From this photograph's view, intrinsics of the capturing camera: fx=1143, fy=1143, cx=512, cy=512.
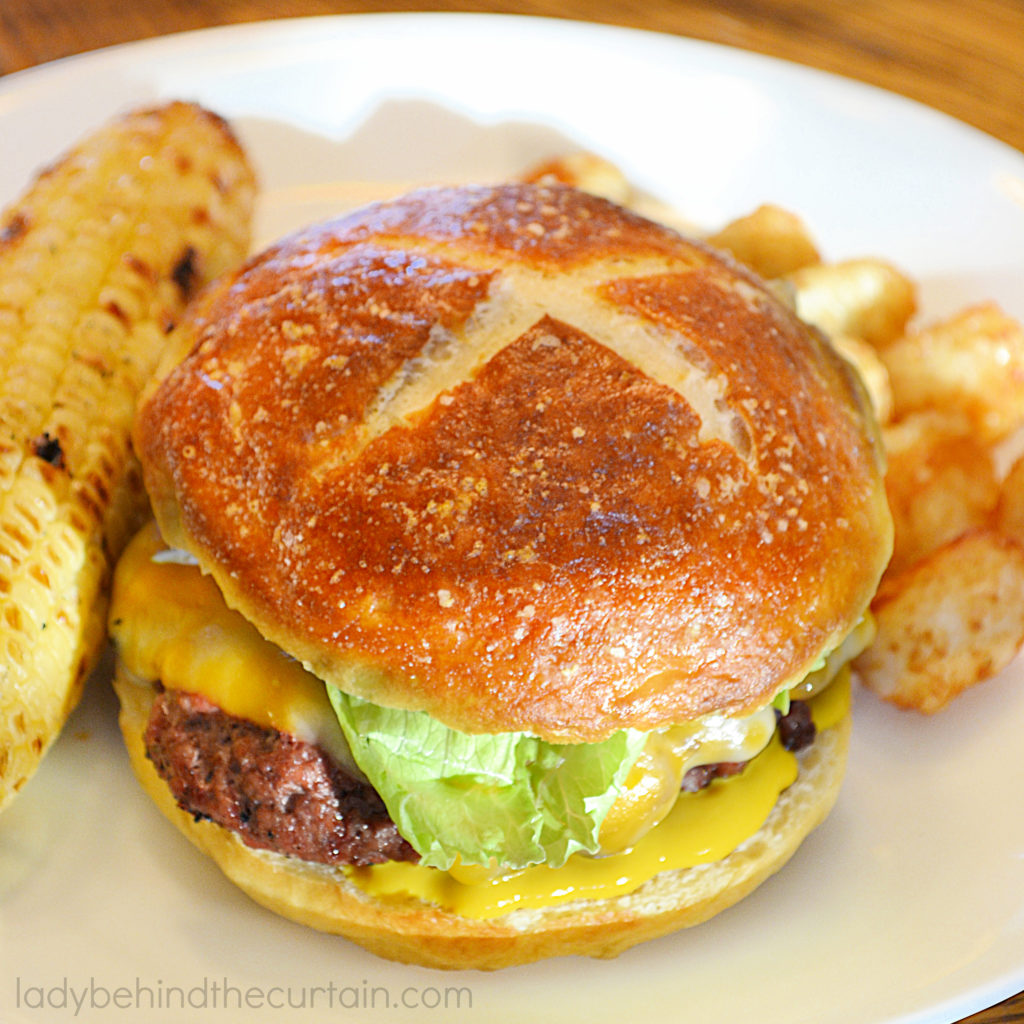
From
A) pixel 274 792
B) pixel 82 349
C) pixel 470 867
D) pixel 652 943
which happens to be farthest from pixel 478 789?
pixel 82 349

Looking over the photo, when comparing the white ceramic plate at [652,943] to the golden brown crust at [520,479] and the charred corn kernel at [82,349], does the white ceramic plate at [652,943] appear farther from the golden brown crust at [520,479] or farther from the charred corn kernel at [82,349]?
the golden brown crust at [520,479]

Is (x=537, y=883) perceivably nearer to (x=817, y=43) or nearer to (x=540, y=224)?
(x=540, y=224)

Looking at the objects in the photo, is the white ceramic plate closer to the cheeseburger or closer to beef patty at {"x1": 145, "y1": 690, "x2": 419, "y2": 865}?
the cheeseburger

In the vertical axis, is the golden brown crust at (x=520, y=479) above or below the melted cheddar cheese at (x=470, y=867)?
above

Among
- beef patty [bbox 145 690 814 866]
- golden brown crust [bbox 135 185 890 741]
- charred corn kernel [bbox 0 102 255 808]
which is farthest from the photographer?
charred corn kernel [bbox 0 102 255 808]

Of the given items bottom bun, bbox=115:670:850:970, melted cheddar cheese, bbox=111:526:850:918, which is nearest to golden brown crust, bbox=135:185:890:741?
melted cheddar cheese, bbox=111:526:850:918

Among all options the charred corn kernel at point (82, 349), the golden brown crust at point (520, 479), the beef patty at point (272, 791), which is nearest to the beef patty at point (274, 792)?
the beef patty at point (272, 791)
